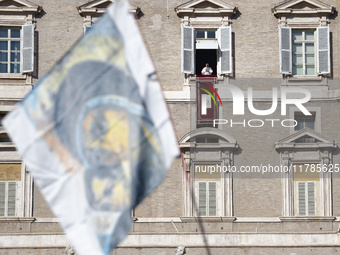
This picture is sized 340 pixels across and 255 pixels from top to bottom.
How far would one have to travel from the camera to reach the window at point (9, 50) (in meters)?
31.2

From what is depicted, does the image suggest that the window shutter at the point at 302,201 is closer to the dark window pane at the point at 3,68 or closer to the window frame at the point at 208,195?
the window frame at the point at 208,195

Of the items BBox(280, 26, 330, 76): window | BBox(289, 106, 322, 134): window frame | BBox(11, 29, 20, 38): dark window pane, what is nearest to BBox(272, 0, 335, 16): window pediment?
BBox(280, 26, 330, 76): window

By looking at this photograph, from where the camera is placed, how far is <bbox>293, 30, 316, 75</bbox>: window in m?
31.4

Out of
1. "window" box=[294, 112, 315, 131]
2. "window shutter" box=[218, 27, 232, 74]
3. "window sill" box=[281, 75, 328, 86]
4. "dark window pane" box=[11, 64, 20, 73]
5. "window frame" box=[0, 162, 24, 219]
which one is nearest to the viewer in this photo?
"window frame" box=[0, 162, 24, 219]

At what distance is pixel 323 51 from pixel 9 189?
364 inches

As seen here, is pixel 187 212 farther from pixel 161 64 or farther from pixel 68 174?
pixel 68 174

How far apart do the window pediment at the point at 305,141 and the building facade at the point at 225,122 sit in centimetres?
3

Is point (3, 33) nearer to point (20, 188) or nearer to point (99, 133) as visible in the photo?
point (20, 188)

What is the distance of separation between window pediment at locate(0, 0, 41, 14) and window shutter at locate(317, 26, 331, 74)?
7674 mm

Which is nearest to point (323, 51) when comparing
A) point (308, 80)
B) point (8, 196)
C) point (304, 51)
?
point (304, 51)

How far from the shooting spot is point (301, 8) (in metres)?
31.4

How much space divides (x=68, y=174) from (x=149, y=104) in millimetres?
1212

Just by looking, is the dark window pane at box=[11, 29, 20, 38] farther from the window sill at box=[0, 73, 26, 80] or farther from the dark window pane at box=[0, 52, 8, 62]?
the window sill at box=[0, 73, 26, 80]

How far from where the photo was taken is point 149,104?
13.1 m
